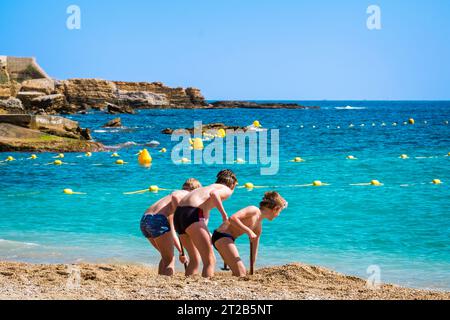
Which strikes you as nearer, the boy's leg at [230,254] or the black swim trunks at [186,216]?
the black swim trunks at [186,216]

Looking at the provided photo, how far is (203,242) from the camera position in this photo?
25.2 feet

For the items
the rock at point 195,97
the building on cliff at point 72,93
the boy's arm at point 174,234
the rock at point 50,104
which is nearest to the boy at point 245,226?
the boy's arm at point 174,234

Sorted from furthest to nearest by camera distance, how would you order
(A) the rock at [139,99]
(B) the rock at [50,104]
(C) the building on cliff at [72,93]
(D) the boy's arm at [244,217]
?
(A) the rock at [139,99] < (B) the rock at [50,104] < (C) the building on cliff at [72,93] < (D) the boy's arm at [244,217]

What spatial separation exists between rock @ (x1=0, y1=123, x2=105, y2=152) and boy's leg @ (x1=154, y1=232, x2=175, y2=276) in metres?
19.8

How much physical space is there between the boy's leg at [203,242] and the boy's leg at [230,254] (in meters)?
0.18

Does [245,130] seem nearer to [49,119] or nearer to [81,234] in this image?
[49,119]

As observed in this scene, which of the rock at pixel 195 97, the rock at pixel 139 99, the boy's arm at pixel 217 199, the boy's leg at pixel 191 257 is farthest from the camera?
the rock at pixel 195 97

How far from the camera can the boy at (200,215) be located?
758 cm

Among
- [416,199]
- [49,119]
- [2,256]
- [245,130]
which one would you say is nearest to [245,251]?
[2,256]

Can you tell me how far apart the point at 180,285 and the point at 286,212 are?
8434 mm

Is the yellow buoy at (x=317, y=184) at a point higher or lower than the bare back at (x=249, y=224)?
lower

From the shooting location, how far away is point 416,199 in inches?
652

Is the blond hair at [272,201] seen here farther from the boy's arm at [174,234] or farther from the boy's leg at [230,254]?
the boy's arm at [174,234]

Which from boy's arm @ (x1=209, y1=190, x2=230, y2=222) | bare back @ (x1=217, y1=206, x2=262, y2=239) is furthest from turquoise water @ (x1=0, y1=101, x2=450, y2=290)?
boy's arm @ (x1=209, y1=190, x2=230, y2=222)
